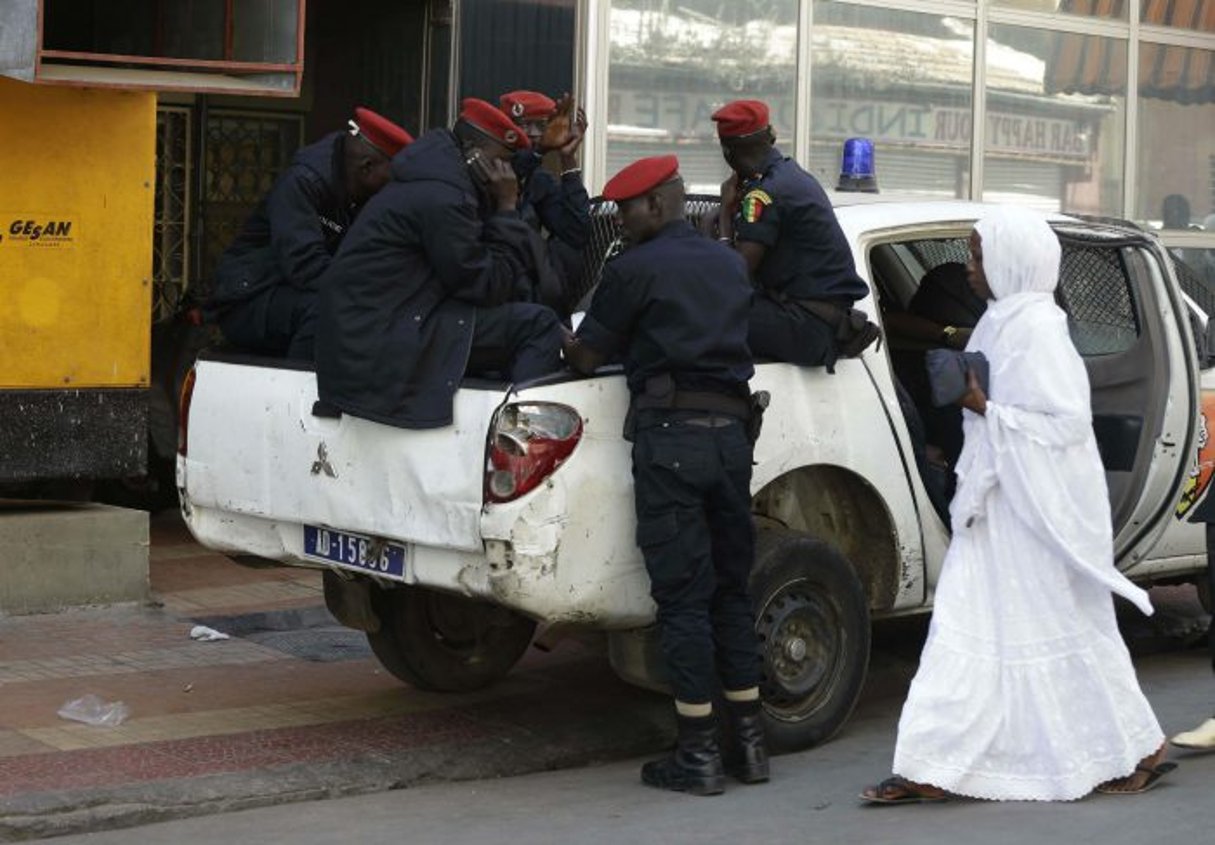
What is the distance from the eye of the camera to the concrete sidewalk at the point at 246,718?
21.6 ft

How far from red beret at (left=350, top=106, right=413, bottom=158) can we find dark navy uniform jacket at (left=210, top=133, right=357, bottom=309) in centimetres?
17

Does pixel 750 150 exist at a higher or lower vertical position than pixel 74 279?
higher

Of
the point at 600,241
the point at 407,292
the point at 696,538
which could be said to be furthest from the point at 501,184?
the point at 696,538

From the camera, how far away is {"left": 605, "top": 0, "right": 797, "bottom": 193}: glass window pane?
39.0 feet

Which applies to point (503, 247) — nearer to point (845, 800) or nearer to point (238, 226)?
point (845, 800)

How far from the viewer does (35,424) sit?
9.09 meters

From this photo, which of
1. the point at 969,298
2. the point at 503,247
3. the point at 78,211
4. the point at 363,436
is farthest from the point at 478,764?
the point at 78,211

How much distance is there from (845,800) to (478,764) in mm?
1244

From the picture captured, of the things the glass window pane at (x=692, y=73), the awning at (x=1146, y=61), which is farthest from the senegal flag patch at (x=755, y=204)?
the awning at (x=1146, y=61)

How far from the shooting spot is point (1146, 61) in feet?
47.2

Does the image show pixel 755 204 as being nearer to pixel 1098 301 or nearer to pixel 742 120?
pixel 742 120

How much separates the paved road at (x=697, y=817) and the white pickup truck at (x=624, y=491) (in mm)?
401

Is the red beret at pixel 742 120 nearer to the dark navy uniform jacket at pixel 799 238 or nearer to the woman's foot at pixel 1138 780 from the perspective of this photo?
the dark navy uniform jacket at pixel 799 238

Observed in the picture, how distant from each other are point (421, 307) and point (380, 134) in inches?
42.3
